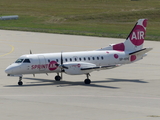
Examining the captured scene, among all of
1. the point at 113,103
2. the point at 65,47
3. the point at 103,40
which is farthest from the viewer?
the point at 103,40

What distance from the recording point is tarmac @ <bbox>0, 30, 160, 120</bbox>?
25734 millimetres

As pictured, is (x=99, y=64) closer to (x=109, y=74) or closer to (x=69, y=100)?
(x=109, y=74)

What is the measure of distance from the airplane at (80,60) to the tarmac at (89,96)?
129cm

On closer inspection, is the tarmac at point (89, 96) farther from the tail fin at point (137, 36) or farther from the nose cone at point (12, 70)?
the tail fin at point (137, 36)

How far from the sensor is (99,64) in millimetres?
41906

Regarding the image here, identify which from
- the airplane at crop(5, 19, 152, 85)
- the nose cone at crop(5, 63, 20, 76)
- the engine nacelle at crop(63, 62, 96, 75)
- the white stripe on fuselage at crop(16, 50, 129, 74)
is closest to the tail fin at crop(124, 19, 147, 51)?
the airplane at crop(5, 19, 152, 85)

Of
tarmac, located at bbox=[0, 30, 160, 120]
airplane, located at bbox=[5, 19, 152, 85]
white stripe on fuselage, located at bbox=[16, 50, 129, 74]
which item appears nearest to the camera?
tarmac, located at bbox=[0, 30, 160, 120]

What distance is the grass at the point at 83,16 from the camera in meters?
93.0

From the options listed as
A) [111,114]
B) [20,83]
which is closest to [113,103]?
[111,114]

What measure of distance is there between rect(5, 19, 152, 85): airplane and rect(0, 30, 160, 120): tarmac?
1288 mm

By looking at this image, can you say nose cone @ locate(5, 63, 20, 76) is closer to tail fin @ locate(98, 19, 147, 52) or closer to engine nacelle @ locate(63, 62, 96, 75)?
engine nacelle @ locate(63, 62, 96, 75)

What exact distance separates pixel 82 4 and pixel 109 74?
108542 mm

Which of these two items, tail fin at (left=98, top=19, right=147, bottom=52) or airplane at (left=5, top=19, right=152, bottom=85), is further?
tail fin at (left=98, top=19, right=147, bottom=52)

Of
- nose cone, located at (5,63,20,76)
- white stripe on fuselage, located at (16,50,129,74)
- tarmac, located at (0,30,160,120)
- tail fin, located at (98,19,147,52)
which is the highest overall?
tail fin, located at (98,19,147,52)
